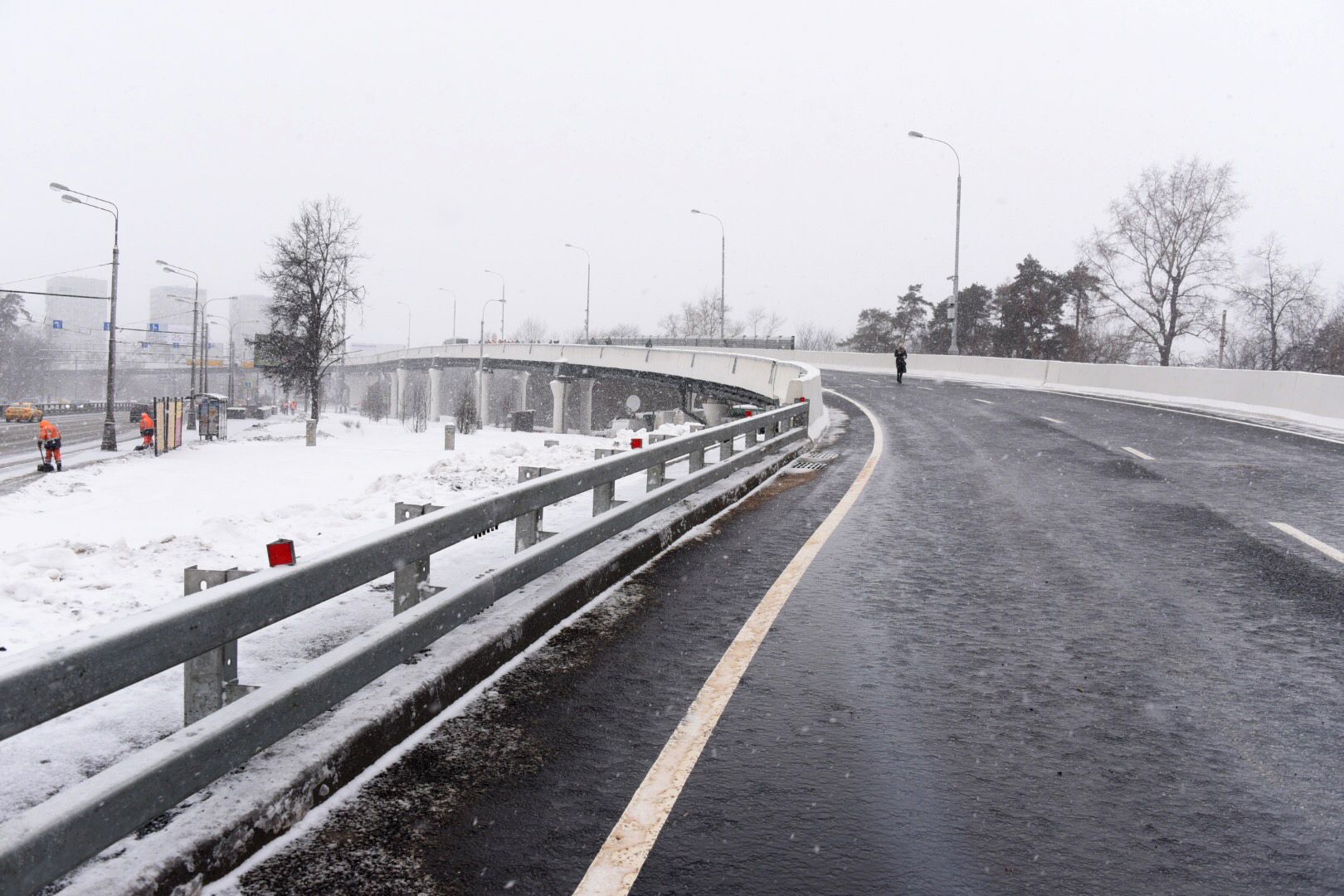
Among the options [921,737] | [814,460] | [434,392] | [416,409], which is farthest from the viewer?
[434,392]

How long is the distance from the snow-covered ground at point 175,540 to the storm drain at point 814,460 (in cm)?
416

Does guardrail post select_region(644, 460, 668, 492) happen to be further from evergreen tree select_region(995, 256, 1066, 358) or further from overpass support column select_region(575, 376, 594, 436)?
overpass support column select_region(575, 376, 594, 436)

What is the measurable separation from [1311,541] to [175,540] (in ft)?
42.3

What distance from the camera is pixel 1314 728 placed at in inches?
175

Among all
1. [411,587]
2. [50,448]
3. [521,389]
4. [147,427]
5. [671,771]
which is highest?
[521,389]

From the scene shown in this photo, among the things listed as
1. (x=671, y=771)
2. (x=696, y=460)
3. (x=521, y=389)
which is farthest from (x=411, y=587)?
(x=521, y=389)

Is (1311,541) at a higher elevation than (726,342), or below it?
below

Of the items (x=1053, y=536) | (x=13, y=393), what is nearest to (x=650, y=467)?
(x=1053, y=536)

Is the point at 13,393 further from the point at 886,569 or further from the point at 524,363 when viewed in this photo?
the point at 886,569

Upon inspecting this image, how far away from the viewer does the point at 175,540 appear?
44.4 feet

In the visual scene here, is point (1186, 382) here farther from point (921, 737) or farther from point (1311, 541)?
point (921, 737)

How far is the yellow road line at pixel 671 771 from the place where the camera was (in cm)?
309

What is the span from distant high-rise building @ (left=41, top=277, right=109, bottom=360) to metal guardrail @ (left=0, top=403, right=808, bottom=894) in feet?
536

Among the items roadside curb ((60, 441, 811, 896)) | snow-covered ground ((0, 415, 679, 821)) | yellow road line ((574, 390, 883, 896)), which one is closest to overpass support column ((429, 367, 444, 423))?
snow-covered ground ((0, 415, 679, 821))
